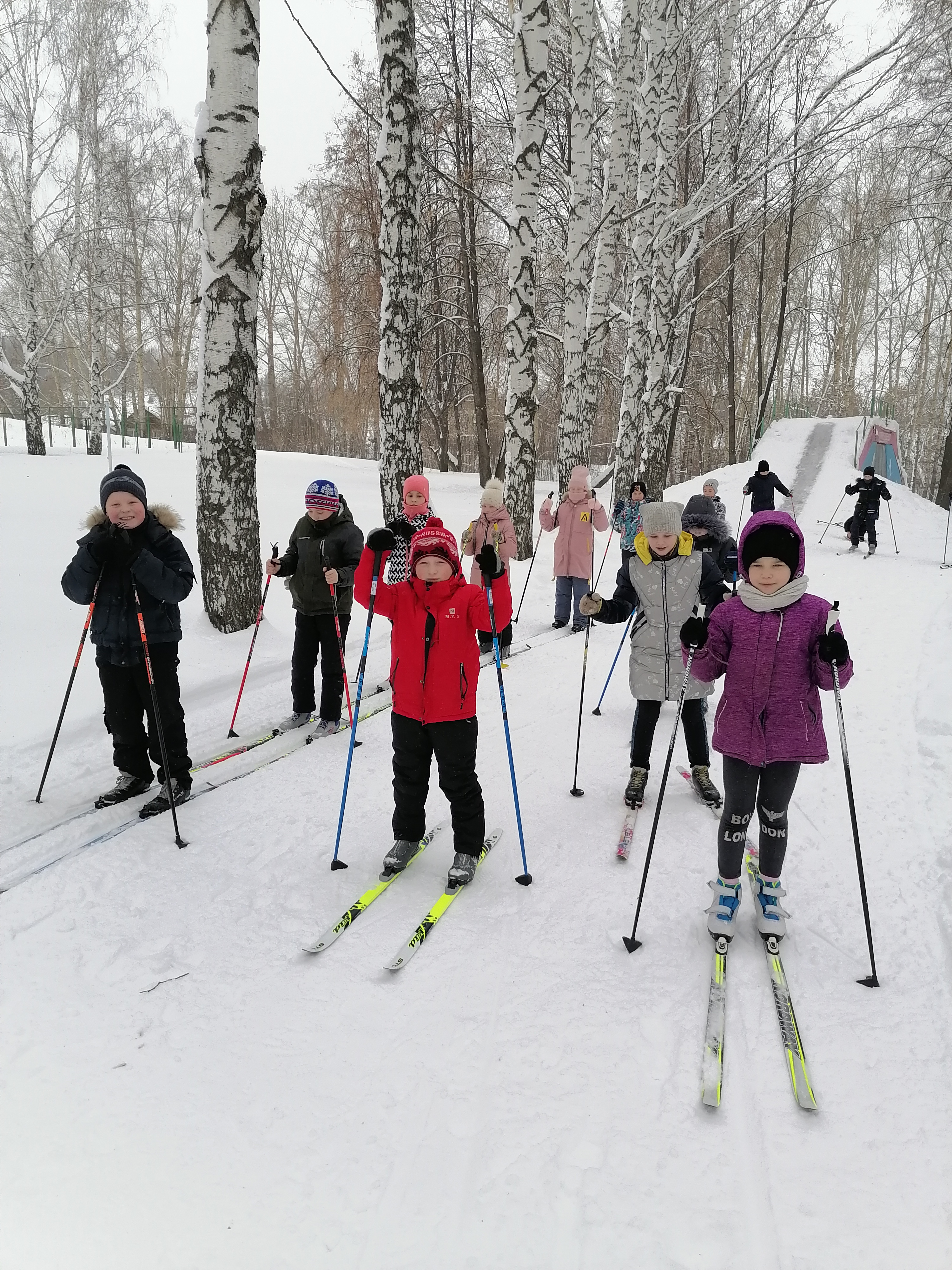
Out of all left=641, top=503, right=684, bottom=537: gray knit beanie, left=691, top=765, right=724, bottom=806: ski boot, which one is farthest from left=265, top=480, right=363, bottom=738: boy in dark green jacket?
left=691, top=765, right=724, bottom=806: ski boot

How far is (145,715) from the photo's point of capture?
14.7ft

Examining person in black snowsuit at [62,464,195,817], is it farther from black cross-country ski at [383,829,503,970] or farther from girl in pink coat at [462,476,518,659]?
girl in pink coat at [462,476,518,659]

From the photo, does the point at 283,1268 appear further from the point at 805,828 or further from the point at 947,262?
the point at 947,262

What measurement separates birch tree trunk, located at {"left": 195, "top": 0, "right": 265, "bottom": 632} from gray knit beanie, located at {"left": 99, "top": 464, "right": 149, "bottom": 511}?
2.34 meters

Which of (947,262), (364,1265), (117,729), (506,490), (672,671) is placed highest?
(947,262)

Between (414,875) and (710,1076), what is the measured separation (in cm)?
172

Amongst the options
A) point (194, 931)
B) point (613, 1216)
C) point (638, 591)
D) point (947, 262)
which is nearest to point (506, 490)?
point (638, 591)

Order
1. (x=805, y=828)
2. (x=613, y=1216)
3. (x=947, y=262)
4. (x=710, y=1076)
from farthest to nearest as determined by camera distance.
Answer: (x=947, y=262) → (x=805, y=828) → (x=710, y=1076) → (x=613, y=1216)

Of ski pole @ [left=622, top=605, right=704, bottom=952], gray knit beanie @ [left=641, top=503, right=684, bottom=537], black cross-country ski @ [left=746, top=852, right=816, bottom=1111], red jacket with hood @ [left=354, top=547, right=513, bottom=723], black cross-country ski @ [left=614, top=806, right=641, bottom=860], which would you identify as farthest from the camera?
gray knit beanie @ [left=641, top=503, right=684, bottom=537]

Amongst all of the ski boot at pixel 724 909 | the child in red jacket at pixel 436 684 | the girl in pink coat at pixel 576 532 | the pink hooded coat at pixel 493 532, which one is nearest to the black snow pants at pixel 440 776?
Result: the child in red jacket at pixel 436 684

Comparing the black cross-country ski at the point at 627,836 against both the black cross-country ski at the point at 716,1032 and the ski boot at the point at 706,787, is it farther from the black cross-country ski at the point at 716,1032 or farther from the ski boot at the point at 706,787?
the black cross-country ski at the point at 716,1032

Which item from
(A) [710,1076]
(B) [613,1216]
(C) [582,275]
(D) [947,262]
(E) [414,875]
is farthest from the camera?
(D) [947,262]

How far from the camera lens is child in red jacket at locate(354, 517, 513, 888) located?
347cm

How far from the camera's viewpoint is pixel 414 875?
12.2 feet
